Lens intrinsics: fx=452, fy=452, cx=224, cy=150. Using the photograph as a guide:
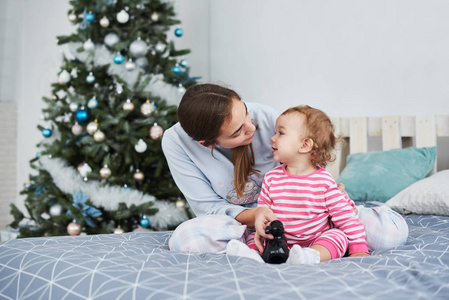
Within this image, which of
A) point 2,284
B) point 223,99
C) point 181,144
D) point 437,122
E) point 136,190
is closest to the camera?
point 2,284

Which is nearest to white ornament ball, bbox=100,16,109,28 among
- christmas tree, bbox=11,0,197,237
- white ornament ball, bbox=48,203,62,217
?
christmas tree, bbox=11,0,197,237

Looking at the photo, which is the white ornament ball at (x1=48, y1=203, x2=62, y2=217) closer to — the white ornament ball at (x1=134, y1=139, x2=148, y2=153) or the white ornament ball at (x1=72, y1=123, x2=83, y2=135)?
the white ornament ball at (x1=72, y1=123, x2=83, y2=135)

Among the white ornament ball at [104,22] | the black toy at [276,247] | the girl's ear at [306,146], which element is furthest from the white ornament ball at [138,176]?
the black toy at [276,247]

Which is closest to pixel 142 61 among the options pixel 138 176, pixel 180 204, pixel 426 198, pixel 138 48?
pixel 138 48

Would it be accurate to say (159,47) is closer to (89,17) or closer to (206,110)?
(89,17)

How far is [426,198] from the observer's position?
1.80 meters

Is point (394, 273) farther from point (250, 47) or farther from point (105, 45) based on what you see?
point (250, 47)

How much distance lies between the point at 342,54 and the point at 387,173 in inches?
37.6

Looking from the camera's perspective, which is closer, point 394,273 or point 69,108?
point 394,273

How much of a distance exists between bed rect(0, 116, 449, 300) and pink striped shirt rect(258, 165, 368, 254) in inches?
4.4

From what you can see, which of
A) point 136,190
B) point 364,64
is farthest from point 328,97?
point 136,190

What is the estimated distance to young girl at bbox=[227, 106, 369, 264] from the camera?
1.22 meters

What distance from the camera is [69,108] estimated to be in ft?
8.57

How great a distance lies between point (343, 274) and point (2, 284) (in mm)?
793
